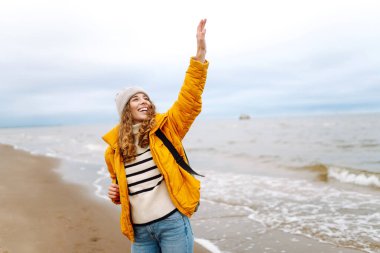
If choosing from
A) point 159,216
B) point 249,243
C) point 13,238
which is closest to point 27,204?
point 13,238

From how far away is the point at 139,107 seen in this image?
310 cm

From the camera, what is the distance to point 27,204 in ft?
28.3

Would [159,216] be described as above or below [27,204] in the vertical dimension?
above

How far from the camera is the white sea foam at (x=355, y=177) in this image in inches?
485

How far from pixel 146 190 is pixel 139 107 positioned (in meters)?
0.73

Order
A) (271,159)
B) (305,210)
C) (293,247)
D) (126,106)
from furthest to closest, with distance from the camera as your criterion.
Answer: (271,159)
(305,210)
(293,247)
(126,106)

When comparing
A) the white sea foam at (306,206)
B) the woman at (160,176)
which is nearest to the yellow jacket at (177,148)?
the woman at (160,176)

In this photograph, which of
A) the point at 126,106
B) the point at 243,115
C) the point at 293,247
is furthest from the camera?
the point at 243,115

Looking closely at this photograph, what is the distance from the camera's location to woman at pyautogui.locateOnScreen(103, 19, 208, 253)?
2840mm

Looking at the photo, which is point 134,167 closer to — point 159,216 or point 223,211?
point 159,216

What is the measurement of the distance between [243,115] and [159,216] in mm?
188538

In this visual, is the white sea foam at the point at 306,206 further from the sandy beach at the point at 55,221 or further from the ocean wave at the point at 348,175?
the sandy beach at the point at 55,221

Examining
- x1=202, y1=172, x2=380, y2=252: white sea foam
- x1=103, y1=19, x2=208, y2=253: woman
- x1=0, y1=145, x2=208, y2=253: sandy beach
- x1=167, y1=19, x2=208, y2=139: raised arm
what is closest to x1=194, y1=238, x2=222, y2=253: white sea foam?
x1=0, y1=145, x2=208, y2=253: sandy beach

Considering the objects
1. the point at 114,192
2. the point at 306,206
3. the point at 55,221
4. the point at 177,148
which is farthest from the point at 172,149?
the point at 306,206
